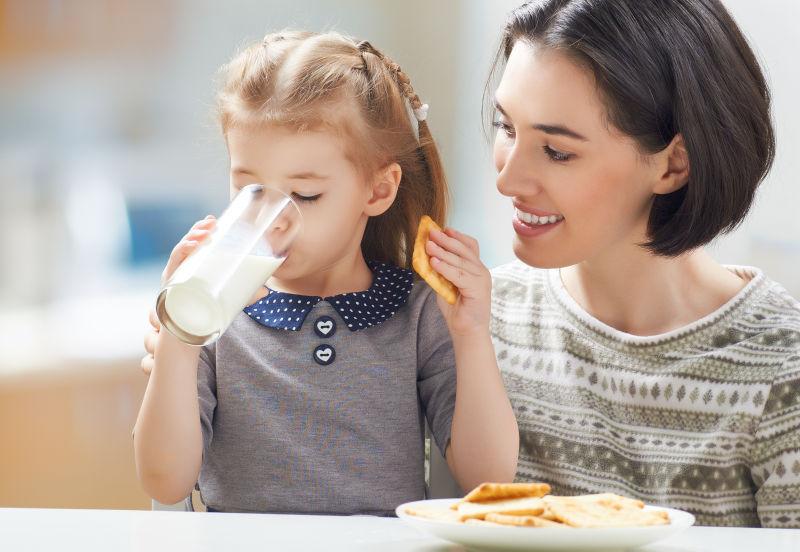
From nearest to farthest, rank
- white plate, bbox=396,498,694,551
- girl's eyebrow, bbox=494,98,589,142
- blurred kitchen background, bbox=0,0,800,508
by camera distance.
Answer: white plate, bbox=396,498,694,551
girl's eyebrow, bbox=494,98,589,142
blurred kitchen background, bbox=0,0,800,508

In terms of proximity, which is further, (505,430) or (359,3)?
(359,3)

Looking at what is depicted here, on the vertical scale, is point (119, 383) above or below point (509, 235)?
below

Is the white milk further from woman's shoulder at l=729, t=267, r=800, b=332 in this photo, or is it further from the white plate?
woman's shoulder at l=729, t=267, r=800, b=332

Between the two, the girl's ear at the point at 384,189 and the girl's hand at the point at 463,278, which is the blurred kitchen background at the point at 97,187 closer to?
the girl's ear at the point at 384,189

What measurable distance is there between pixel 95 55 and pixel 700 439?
193cm

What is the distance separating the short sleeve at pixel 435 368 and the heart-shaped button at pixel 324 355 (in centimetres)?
13

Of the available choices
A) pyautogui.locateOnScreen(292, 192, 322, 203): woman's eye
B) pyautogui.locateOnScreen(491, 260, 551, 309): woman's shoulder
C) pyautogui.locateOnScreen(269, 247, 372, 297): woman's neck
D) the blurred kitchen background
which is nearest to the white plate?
pyautogui.locateOnScreen(292, 192, 322, 203): woman's eye

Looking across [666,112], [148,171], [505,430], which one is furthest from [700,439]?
[148,171]

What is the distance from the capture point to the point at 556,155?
4.76 ft

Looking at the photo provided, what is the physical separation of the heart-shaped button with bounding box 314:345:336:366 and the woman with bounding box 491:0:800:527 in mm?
307

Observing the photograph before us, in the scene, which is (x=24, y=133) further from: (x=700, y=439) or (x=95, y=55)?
(x=700, y=439)

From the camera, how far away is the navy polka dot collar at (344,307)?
1.49 meters

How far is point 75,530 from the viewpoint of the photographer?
37.3 inches

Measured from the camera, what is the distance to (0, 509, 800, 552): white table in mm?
892
